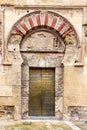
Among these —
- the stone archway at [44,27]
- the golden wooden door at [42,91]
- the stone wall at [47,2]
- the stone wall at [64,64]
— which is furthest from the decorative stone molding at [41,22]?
the golden wooden door at [42,91]

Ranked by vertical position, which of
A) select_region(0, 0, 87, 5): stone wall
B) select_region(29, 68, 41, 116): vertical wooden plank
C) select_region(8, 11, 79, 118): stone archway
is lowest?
select_region(29, 68, 41, 116): vertical wooden plank

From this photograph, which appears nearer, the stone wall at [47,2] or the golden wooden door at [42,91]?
the stone wall at [47,2]

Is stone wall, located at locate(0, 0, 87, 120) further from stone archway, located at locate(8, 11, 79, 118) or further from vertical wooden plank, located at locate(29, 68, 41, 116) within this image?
vertical wooden plank, located at locate(29, 68, 41, 116)

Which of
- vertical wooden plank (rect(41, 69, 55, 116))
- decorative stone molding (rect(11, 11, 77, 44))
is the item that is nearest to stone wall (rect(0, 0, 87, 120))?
decorative stone molding (rect(11, 11, 77, 44))

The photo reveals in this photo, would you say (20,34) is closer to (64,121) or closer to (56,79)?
(56,79)

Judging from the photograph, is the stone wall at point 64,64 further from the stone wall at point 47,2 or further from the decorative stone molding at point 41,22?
the decorative stone molding at point 41,22

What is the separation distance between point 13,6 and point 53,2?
45.6 inches

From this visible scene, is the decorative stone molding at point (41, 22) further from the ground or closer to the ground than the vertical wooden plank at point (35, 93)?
further from the ground

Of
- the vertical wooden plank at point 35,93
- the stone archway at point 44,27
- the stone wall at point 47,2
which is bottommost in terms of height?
the vertical wooden plank at point 35,93

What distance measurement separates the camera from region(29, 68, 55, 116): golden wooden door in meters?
8.87

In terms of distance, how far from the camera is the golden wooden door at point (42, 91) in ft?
29.1

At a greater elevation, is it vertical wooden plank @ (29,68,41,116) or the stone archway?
the stone archway

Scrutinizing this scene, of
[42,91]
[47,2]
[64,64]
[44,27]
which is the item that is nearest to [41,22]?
[44,27]

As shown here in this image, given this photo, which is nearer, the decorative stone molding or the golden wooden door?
the decorative stone molding
